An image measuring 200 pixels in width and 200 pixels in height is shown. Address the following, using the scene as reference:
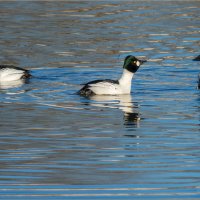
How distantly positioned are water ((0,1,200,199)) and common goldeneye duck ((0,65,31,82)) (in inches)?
11.7

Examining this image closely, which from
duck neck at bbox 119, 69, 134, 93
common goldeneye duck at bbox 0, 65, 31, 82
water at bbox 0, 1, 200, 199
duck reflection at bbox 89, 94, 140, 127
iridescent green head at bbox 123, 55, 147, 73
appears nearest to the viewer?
water at bbox 0, 1, 200, 199

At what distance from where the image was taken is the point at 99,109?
17938mm

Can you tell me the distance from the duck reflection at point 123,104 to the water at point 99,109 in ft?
0.08

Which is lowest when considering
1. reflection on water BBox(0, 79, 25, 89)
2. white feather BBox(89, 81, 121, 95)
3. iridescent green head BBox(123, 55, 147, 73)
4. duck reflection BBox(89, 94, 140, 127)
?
duck reflection BBox(89, 94, 140, 127)

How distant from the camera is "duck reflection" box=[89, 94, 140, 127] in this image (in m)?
16.5

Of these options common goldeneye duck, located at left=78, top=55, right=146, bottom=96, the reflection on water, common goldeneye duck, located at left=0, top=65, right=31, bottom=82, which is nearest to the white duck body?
common goldeneye duck, located at left=78, top=55, right=146, bottom=96

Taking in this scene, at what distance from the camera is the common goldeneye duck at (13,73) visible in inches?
894

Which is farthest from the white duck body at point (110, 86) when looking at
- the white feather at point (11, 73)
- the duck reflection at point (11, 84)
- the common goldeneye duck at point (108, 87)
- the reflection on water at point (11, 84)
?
the white feather at point (11, 73)

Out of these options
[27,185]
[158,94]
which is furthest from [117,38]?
[27,185]

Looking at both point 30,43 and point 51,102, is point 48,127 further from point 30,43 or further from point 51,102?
point 30,43

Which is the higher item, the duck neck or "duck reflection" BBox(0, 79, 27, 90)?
the duck neck

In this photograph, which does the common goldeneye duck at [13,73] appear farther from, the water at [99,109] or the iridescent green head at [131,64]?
the iridescent green head at [131,64]

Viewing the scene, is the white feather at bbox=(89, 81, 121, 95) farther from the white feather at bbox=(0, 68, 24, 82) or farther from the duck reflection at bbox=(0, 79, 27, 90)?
the white feather at bbox=(0, 68, 24, 82)

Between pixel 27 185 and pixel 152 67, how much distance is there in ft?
43.5
